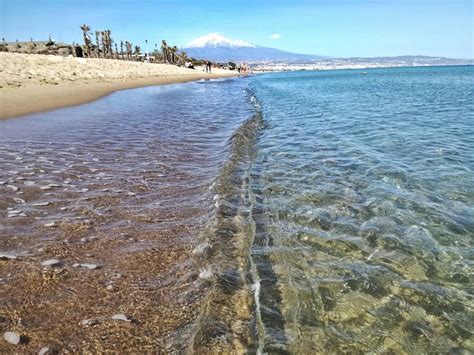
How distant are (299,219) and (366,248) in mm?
1195

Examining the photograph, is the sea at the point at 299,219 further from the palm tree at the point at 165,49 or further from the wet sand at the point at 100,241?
the palm tree at the point at 165,49

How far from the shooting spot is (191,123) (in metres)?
15.2

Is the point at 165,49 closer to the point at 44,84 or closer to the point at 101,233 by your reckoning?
the point at 44,84

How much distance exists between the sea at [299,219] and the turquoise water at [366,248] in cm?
2

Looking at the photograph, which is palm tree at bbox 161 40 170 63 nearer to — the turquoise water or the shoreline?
the shoreline

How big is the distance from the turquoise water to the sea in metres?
0.02

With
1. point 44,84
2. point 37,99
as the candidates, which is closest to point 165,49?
point 44,84

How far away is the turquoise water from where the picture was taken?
3160 mm

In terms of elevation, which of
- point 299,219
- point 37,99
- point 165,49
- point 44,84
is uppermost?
point 165,49

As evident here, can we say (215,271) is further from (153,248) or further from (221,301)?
(153,248)

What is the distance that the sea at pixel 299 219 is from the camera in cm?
320

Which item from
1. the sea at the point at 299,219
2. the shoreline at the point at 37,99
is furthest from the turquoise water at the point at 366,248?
the shoreline at the point at 37,99

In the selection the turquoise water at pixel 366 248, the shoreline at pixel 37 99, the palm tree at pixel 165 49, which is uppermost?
the palm tree at pixel 165 49

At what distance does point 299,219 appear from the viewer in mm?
5457
